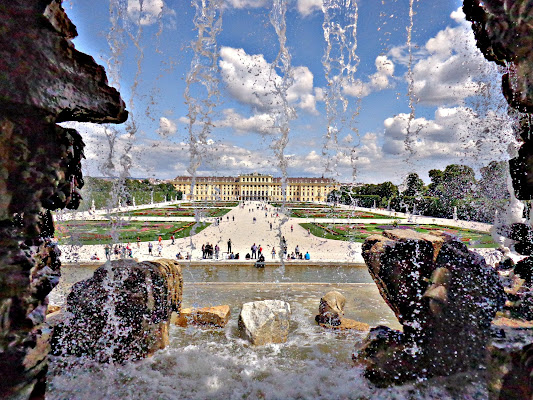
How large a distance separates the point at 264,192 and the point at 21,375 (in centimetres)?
10594

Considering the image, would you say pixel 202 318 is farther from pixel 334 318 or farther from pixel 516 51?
pixel 516 51

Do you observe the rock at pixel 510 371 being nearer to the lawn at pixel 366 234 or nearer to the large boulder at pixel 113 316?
the large boulder at pixel 113 316

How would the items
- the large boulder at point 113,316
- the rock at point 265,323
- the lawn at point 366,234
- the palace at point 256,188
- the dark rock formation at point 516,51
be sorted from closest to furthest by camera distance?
1. the dark rock formation at point 516,51
2. the large boulder at point 113,316
3. the rock at point 265,323
4. the lawn at point 366,234
5. the palace at point 256,188

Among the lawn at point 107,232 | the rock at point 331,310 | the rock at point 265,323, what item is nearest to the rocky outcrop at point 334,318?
the rock at point 331,310

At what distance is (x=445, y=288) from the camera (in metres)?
4.41

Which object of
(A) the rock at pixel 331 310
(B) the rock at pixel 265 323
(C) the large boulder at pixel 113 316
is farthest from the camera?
(A) the rock at pixel 331 310

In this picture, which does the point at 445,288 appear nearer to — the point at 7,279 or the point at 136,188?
the point at 7,279

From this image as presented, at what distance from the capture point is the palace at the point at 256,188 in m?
91.0

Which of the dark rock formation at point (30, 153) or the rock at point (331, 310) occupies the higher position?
the dark rock formation at point (30, 153)

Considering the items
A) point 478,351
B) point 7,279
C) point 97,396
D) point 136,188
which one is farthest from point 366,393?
point 136,188

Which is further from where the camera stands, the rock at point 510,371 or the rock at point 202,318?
the rock at point 202,318

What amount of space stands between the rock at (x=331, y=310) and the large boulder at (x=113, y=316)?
3710mm

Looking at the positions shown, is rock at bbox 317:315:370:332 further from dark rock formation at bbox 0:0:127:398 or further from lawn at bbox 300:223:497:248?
lawn at bbox 300:223:497:248

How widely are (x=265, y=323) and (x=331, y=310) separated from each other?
1805 millimetres
